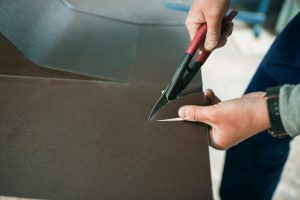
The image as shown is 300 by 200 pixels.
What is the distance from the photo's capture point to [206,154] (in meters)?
0.50

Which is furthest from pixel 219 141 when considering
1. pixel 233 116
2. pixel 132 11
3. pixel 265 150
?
pixel 132 11

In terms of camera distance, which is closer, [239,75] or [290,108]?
[290,108]

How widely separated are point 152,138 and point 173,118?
0.20ft

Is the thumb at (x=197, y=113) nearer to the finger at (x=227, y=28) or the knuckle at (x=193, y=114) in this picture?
the knuckle at (x=193, y=114)

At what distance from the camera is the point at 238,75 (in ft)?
5.63

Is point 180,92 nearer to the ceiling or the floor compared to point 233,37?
nearer to the ceiling

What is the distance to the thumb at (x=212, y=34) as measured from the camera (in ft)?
2.03

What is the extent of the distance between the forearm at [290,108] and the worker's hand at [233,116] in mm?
29

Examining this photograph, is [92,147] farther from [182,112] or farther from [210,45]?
[210,45]

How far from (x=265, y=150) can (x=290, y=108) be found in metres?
0.35

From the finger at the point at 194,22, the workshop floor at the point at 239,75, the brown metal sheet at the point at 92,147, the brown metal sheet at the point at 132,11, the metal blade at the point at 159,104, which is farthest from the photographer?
the workshop floor at the point at 239,75

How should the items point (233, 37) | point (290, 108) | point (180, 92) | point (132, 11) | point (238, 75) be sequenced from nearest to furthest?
1. point (290, 108)
2. point (180, 92)
3. point (132, 11)
4. point (238, 75)
5. point (233, 37)

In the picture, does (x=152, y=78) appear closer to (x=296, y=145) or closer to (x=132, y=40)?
(x=132, y=40)

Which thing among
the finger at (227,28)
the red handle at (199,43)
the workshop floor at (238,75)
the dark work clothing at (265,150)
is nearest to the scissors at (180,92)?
the red handle at (199,43)
